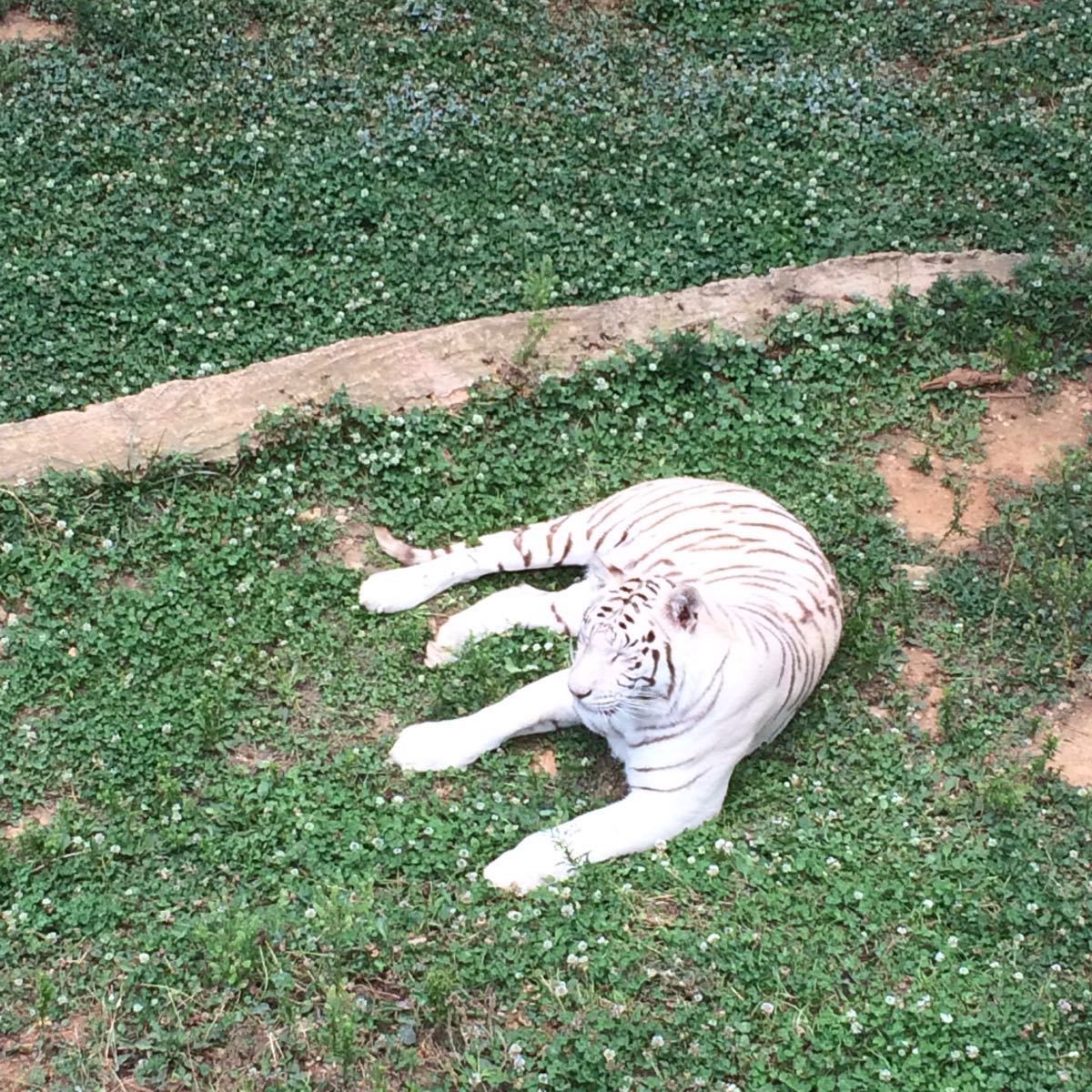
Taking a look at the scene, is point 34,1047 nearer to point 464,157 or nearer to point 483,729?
point 483,729

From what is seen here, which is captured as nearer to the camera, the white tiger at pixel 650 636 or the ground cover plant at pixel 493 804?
the ground cover plant at pixel 493 804

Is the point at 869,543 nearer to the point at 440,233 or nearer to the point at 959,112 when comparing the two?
the point at 440,233

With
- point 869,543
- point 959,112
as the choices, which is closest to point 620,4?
point 959,112

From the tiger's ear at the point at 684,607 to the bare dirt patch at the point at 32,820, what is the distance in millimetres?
2058

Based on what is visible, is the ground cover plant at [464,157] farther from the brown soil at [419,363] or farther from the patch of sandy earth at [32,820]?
the patch of sandy earth at [32,820]

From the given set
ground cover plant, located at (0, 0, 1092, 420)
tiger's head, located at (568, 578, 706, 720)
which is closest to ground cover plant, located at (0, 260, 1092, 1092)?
tiger's head, located at (568, 578, 706, 720)

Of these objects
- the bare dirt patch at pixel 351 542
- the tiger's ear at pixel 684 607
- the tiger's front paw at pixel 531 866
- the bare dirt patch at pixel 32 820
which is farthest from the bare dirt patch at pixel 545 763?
the bare dirt patch at pixel 32 820

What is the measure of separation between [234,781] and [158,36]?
5.21 meters

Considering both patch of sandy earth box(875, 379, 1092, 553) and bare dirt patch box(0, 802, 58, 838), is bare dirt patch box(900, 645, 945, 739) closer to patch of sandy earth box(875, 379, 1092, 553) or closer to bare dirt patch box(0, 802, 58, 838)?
patch of sandy earth box(875, 379, 1092, 553)

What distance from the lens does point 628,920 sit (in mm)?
4426

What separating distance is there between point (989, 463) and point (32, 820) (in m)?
4.05

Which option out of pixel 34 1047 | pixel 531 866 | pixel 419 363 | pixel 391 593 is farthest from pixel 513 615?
pixel 34 1047

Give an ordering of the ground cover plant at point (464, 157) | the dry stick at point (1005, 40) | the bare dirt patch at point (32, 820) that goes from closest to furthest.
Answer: the bare dirt patch at point (32, 820) < the ground cover plant at point (464, 157) < the dry stick at point (1005, 40)

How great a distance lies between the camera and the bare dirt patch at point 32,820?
4.66 m
